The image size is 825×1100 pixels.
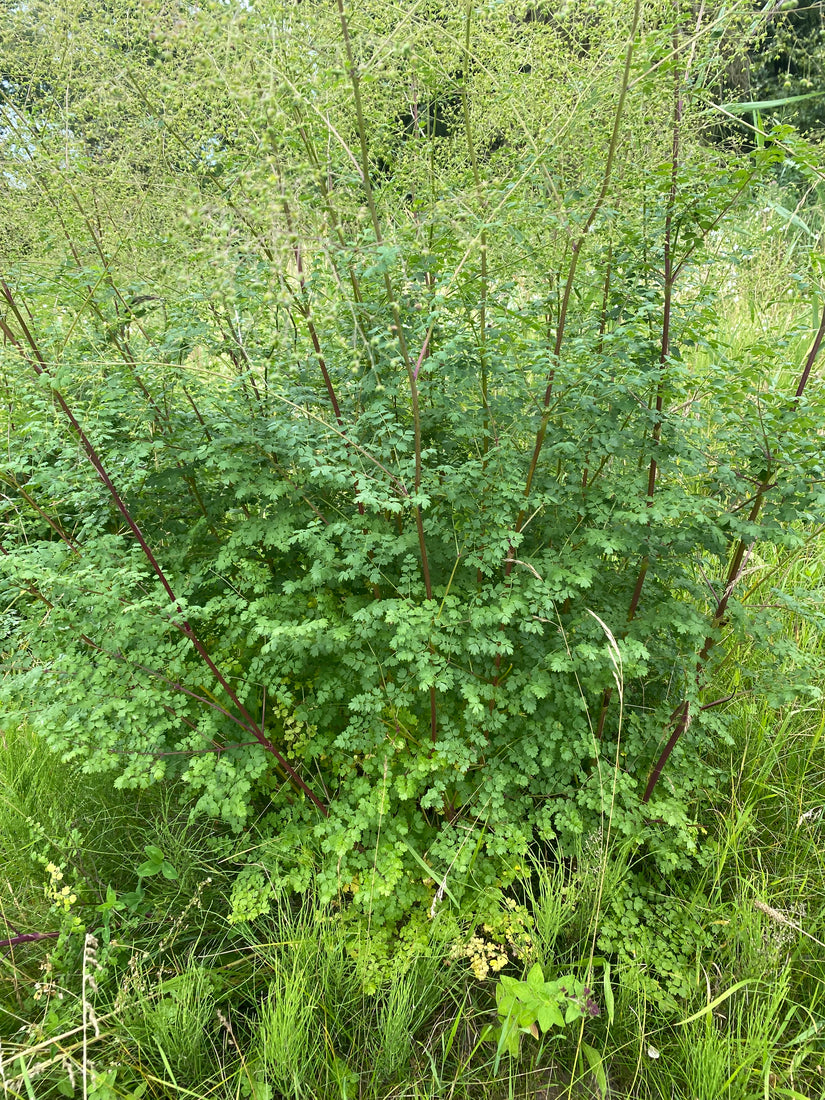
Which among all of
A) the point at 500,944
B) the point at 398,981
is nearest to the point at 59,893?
the point at 398,981

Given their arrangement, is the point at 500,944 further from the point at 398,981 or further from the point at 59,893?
the point at 59,893

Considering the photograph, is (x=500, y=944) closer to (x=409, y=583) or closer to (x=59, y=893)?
(x=409, y=583)

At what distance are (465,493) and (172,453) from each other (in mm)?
1122

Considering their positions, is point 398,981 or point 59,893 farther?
point 59,893

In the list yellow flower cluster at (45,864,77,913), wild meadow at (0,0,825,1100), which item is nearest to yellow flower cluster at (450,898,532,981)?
wild meadow at (0,0,825,1100)

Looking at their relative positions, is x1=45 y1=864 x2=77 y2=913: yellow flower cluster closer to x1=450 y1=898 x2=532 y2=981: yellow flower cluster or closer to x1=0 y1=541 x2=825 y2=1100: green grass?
x1=0 y1=541 x2=825 y2=1100: green grass

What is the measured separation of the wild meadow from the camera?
182cm

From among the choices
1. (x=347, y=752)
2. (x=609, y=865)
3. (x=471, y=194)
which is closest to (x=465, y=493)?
(x=471, y=194)

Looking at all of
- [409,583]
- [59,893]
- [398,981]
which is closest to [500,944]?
[398,981]

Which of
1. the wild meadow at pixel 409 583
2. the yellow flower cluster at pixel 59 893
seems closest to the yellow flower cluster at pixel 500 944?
the wild meadow at pixel 409 583

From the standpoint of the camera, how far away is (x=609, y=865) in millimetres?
2119

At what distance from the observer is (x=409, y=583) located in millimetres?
2102

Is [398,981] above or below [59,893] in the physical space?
below

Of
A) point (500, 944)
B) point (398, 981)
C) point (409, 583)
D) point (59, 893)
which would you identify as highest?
point (409, 583)
